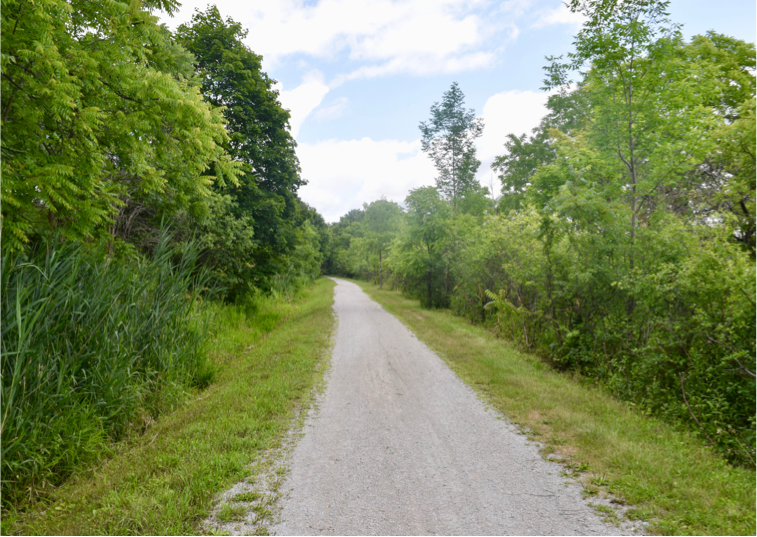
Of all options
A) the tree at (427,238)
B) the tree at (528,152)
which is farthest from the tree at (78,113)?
the tree at (528,152)

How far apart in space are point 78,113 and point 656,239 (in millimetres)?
8038

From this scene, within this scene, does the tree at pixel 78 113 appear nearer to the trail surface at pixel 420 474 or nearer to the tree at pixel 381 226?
the trail surface at pixel 420 474

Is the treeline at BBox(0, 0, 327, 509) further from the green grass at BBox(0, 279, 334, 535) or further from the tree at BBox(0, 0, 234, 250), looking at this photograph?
the green grass at BBox(0, 279, 334, 535)

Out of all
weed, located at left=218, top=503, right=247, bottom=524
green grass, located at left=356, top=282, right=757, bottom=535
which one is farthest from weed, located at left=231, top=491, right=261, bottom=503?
green grass, located at left=356, top=282, right=757, bottom=535

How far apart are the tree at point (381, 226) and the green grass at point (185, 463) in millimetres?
27206

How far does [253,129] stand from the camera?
13.3 meters

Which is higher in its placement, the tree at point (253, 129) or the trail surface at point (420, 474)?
the tree at point (253, 129)

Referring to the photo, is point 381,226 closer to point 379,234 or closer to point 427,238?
point 379,234

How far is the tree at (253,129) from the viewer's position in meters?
12.8

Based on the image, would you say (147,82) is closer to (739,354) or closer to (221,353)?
(221,353)

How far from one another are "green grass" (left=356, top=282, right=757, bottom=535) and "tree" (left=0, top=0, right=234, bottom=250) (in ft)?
18.4

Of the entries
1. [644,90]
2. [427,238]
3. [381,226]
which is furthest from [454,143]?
[381,226]

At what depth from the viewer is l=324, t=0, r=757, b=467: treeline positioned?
460 cm

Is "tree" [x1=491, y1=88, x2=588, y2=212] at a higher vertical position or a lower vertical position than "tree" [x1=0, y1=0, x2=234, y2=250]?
higher
